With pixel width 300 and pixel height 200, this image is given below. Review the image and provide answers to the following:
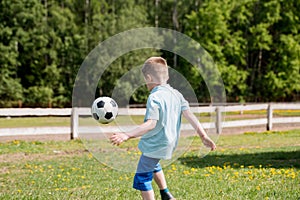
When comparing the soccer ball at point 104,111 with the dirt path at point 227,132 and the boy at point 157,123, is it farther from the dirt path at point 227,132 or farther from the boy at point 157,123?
the dirt path at point 227,132

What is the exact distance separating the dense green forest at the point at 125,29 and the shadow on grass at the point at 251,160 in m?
27.0

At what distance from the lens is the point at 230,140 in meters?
17.5

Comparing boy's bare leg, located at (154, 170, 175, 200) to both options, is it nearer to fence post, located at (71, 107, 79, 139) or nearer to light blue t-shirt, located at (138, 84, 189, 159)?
light blue t-shirt, located at (138, 84, 189, 159)

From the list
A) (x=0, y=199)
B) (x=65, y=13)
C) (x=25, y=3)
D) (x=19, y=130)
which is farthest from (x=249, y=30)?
(x=0, y=199)

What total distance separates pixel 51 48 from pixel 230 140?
28710mm

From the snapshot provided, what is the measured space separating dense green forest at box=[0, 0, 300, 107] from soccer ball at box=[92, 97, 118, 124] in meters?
32.8

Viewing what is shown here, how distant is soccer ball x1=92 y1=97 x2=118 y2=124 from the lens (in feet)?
21.2

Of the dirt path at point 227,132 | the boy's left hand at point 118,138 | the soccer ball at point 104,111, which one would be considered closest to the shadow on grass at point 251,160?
the soccer ball at point 104,111

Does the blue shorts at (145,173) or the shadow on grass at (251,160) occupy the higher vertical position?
the blue shorts at (145,173)

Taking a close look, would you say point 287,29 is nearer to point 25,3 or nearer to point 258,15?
point 258,15

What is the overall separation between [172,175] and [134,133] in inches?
169

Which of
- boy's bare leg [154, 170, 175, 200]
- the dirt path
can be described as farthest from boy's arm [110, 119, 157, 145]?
the dirt path

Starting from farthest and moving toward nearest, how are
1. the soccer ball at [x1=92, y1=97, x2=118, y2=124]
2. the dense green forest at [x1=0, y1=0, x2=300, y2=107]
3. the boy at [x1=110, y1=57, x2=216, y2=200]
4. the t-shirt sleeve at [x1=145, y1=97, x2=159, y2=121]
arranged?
1. the dense green forest at [x1=0, y1=0, x2=300, y2=107]
2. the soccer ball at [x1=92, y1=97, x2=118, y2=124]
3. the boy at [x1=110, y1=57, x2=216, y2=200]
4. the t-shirt sleeve at [x1=145, y1=97, x2=159, y2=121]

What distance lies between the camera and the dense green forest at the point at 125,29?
41.3 m
